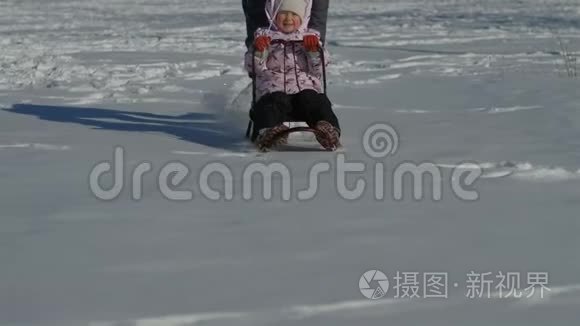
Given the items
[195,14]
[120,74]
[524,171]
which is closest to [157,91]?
[120,74]

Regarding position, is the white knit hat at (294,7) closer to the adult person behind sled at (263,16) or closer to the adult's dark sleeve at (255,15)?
the adult person behind sled at (263,16)

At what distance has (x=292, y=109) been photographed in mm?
5355

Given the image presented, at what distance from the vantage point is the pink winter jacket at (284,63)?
5.43m

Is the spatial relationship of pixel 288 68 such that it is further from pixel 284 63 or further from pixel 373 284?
pixel 373 284

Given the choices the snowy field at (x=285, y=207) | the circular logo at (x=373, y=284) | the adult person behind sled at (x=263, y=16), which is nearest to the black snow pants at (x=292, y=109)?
the snowy field at (x=285, y=207)

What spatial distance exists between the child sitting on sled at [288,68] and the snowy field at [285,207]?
0.29m

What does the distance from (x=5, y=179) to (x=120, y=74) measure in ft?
14.1

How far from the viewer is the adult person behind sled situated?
5.64 m

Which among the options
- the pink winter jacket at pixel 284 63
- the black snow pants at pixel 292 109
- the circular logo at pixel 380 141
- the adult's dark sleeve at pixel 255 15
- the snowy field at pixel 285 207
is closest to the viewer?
the snowy field at pixel 285 207

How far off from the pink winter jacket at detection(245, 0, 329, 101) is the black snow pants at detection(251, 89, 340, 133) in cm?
9

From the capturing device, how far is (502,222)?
141 inches

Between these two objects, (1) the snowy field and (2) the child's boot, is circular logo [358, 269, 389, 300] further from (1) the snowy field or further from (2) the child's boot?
(2) the child's boot

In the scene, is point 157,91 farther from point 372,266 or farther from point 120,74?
point 372,266

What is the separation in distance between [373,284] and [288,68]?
275 cm
